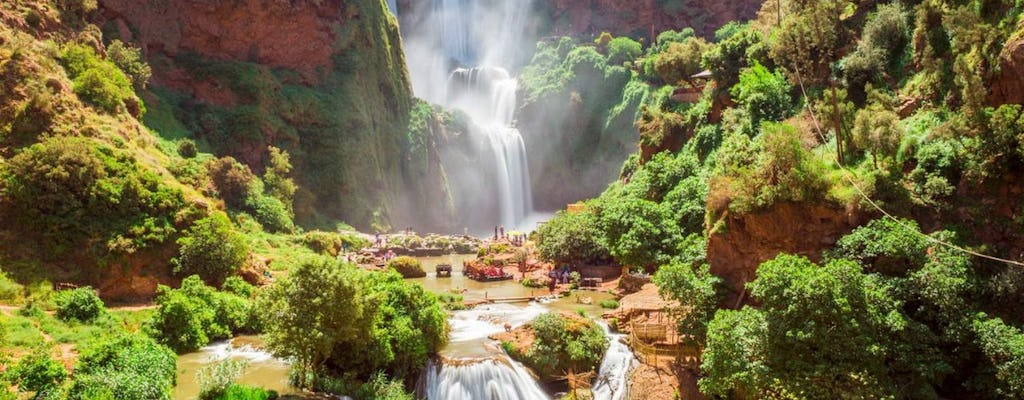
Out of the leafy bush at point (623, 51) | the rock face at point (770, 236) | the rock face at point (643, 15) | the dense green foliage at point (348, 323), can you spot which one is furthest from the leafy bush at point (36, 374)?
the rock face at point (643, 15)

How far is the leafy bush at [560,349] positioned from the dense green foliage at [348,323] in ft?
11.4

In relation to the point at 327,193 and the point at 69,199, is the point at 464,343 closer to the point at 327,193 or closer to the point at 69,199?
the point at 69,199

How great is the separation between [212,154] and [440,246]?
712 inches

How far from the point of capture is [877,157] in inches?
845

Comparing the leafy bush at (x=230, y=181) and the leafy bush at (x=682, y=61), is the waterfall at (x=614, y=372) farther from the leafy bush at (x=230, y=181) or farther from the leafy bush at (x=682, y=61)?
the leafy bush at (x=230, y=181)

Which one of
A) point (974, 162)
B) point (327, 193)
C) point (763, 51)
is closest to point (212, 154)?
point (327, 193)

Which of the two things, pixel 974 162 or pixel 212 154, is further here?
pixel 212 154

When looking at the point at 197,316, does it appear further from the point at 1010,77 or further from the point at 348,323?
the point at 1010,77

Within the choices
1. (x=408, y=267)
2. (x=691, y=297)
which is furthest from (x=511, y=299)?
(x=691, y=297)

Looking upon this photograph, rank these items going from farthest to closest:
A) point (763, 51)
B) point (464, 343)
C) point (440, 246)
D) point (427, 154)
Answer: point (427, 154) < point (440, 246) < point (763, 51) < point (464, 343)

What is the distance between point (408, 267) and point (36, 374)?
24.5 metres

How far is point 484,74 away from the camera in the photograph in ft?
274

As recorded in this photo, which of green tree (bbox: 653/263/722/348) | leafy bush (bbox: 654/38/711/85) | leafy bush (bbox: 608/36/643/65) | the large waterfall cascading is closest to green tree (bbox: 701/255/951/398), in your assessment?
green tree (bbox: 653/263/722/348)

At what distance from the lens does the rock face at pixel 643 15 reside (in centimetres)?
7406
